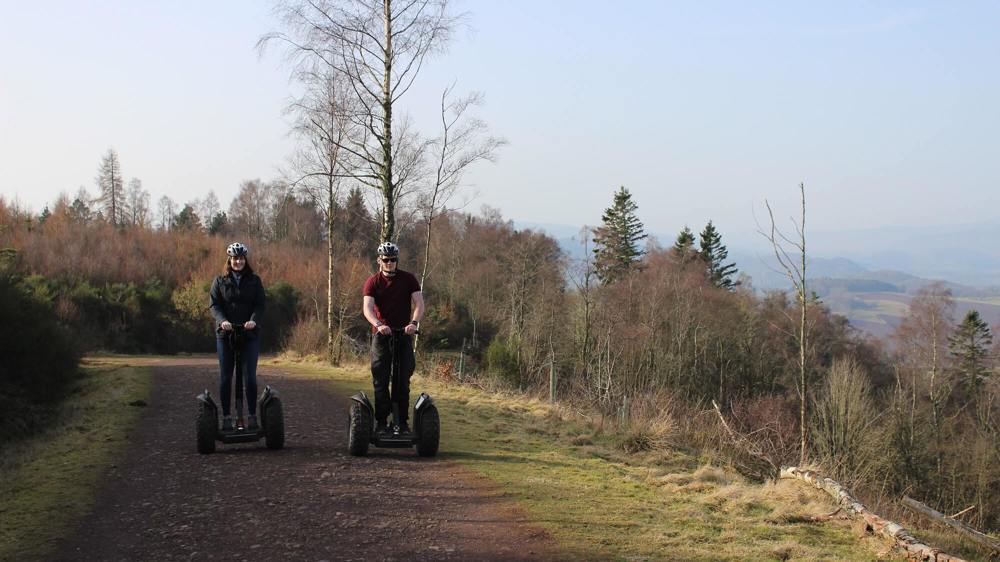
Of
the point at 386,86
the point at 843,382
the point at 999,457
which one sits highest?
the point at 386,86

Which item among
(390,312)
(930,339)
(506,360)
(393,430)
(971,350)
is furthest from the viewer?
(930,339)

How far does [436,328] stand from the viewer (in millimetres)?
49031

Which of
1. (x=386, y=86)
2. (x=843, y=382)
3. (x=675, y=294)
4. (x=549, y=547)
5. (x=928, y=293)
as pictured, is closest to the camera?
(x=549, y=547)

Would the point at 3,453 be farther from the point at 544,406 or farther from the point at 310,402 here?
the point at 544,406

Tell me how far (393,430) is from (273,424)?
56.0 inches

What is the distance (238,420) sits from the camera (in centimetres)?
806

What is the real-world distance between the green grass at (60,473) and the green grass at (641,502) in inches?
148

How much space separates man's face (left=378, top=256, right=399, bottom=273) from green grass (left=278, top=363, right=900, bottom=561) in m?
2.31

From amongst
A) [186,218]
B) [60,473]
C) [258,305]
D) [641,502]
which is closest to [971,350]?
[641,502]

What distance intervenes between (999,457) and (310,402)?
2906 cm

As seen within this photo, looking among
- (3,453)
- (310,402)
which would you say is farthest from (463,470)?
(3,453)

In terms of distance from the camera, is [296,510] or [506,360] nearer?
[296,510]

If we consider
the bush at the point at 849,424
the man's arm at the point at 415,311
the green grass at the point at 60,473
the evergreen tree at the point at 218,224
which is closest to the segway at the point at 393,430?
the man's arm at the point at 415,311

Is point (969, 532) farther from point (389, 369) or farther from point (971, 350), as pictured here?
point (971, 350)
